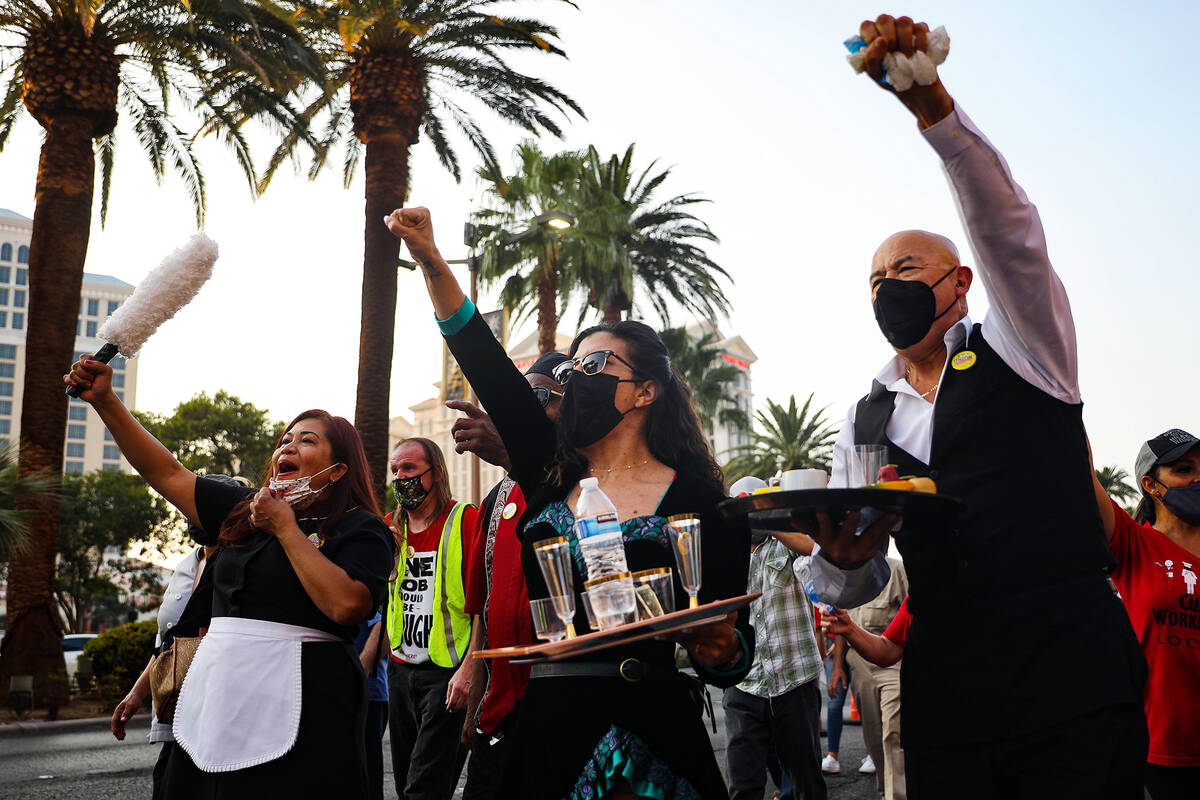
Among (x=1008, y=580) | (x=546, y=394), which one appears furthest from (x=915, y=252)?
(x=546, y=394)

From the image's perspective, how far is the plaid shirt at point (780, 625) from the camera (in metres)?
6.44

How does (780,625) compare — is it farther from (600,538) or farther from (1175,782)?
→ (600,538)

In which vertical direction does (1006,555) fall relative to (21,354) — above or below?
below

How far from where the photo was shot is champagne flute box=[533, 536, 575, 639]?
8.11ft

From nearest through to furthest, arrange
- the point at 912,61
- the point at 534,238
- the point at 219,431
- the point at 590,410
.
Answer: the point at 912,61
the point at 590,410
the point at 534,238
the point at 219,431

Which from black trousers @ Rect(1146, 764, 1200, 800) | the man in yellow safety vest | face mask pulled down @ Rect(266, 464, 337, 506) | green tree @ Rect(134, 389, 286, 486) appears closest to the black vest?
black trousers @ Rect(1146, 764, 1200, 800)

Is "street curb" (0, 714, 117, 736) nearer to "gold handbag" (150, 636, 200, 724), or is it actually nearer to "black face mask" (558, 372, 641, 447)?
"gold handbag" (150, 636, 200, 724)

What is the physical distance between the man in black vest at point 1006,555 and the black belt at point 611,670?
55 cm

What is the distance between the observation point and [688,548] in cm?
254

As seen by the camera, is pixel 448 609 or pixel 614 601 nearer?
pixel 614 601

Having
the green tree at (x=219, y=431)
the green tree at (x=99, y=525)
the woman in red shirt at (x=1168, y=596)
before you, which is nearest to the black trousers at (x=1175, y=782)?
the woman in red shirt at (x=1168, y=596)

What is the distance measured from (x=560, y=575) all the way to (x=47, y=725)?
536 inches

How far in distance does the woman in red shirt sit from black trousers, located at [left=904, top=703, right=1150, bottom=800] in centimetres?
160

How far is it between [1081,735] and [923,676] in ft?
1.33
